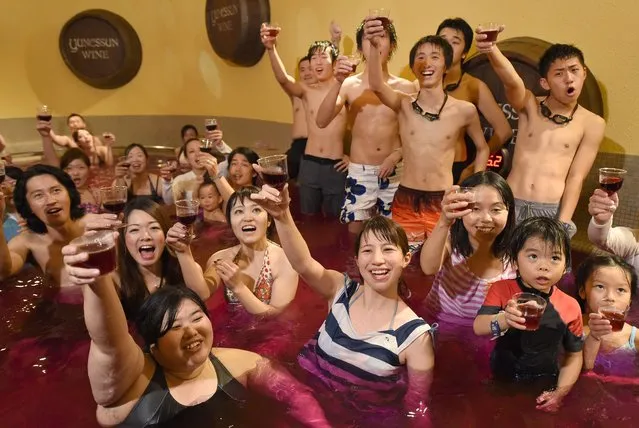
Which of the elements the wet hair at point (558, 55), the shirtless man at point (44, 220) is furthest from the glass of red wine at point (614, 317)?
the shirtless man at point (44, 220)

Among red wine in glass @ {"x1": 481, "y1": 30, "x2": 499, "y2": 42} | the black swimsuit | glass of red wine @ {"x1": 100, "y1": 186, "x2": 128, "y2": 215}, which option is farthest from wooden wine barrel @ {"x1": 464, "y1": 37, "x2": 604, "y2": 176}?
the black swimsuit

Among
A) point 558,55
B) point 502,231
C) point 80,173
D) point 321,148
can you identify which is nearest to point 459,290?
point 502,231

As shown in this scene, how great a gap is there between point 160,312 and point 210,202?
9.87 ft

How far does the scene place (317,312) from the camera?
Answer: 3455 mm

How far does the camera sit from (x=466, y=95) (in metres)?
4.14

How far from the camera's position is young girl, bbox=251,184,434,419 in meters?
2.30

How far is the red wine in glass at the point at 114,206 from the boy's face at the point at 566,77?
9.25ft

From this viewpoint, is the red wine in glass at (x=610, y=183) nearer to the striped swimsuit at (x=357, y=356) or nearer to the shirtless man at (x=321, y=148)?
the striped swimsuit at (x=357, y=356)

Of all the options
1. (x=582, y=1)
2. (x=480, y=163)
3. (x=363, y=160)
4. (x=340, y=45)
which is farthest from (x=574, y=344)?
(x=340, y=45)

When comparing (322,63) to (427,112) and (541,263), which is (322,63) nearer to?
(427,112)

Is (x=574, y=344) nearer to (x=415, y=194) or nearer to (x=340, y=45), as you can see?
(x=415, y=194)

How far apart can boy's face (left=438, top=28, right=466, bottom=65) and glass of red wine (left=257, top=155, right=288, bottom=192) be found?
8.11 ft

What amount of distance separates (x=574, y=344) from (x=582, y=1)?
114 inches

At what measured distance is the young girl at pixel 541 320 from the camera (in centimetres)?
230
